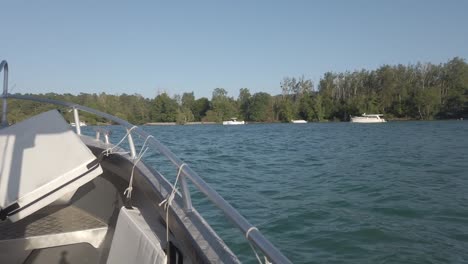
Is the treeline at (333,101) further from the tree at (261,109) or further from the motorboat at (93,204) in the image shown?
the motorboat at (93,204)

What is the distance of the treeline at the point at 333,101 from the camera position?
81.1m

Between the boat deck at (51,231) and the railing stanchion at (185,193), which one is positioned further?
Answer: the boat deck at (51,231)

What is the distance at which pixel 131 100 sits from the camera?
114 meters

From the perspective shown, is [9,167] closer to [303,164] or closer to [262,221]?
[262,221]

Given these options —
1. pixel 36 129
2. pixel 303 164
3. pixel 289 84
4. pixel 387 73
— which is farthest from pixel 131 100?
pixel 36 129

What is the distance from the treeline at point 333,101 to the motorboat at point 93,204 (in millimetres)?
72789

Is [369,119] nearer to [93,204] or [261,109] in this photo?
[261,109]

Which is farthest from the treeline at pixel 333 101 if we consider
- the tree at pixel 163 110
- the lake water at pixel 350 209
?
the lake water at pixel 350 209

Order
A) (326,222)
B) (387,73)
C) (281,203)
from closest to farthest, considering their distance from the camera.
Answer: (326,222) → (281,203) → (387,73)

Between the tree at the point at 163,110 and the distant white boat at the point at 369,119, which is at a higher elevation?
the tree at the point at 163,110

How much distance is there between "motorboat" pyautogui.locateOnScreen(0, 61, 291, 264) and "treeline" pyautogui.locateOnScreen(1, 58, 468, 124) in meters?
72.8

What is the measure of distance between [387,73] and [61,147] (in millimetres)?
95663

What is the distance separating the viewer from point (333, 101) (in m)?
98.2

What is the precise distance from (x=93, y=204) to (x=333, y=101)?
324 ft
